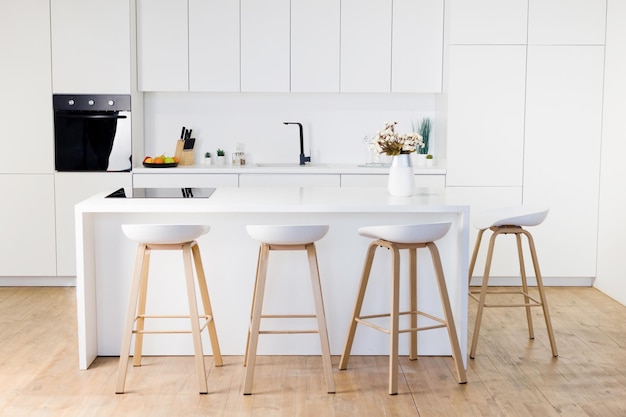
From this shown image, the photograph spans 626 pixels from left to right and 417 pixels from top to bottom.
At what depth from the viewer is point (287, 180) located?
6.37 metres

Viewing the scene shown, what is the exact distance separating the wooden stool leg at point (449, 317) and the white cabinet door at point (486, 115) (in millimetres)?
2206

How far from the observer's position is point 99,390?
13.4ft

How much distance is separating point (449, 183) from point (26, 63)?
3.22 meters

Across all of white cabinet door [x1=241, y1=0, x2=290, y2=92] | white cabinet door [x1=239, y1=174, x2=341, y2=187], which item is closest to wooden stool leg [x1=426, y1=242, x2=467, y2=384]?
white cabinet door [x1=239, y1=174, x2=341, y2=187]

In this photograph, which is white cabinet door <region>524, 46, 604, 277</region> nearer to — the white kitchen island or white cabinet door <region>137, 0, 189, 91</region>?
the white kitchen island

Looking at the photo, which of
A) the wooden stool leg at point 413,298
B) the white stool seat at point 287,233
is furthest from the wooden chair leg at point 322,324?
the wooden stool leg at point 413,298

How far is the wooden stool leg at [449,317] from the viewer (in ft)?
13.6

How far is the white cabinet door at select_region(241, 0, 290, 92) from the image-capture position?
6.42 meters

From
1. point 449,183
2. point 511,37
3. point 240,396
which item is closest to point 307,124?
point 449,183

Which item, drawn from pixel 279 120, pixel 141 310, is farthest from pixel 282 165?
pixel 141 310

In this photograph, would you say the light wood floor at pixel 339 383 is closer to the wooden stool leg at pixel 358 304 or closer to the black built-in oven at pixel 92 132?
the wooden stool leg at pixel 358 304

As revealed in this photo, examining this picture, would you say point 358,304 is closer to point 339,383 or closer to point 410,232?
point 339,383

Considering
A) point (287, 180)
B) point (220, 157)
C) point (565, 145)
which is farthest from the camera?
point (220, 157)

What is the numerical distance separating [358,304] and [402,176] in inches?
29.7
